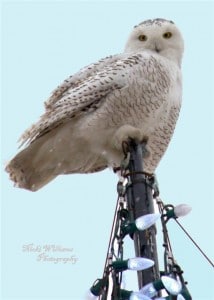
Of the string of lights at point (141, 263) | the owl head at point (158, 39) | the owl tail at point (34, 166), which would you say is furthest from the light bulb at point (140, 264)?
the owl head at point (158, 39)

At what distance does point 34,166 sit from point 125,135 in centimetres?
80

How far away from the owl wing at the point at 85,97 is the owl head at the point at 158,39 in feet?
0.96

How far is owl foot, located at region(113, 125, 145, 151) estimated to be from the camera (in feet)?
13.3

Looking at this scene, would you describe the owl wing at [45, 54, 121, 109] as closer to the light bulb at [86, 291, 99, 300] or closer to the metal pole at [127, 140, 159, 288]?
the metal pole at [127, 140, 159, 288]

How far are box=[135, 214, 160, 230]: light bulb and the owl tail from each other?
1.90m

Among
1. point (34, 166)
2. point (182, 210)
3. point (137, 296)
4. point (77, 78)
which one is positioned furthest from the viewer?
point (77, 78)

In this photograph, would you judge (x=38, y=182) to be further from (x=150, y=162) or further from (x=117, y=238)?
(x=117, y=238)

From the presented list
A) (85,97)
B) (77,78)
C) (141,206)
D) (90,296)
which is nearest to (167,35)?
(77,78)

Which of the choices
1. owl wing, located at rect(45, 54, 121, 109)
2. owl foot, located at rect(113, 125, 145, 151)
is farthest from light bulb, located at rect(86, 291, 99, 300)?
owl wing, located at rect(45, 54, 121, 109)

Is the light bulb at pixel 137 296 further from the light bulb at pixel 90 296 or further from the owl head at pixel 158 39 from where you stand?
the owl head at pixel 158 39

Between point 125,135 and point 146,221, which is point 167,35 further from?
point 146,221

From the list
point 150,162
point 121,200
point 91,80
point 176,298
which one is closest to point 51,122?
point 91,80

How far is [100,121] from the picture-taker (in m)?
4.76

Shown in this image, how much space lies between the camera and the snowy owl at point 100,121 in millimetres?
4766
